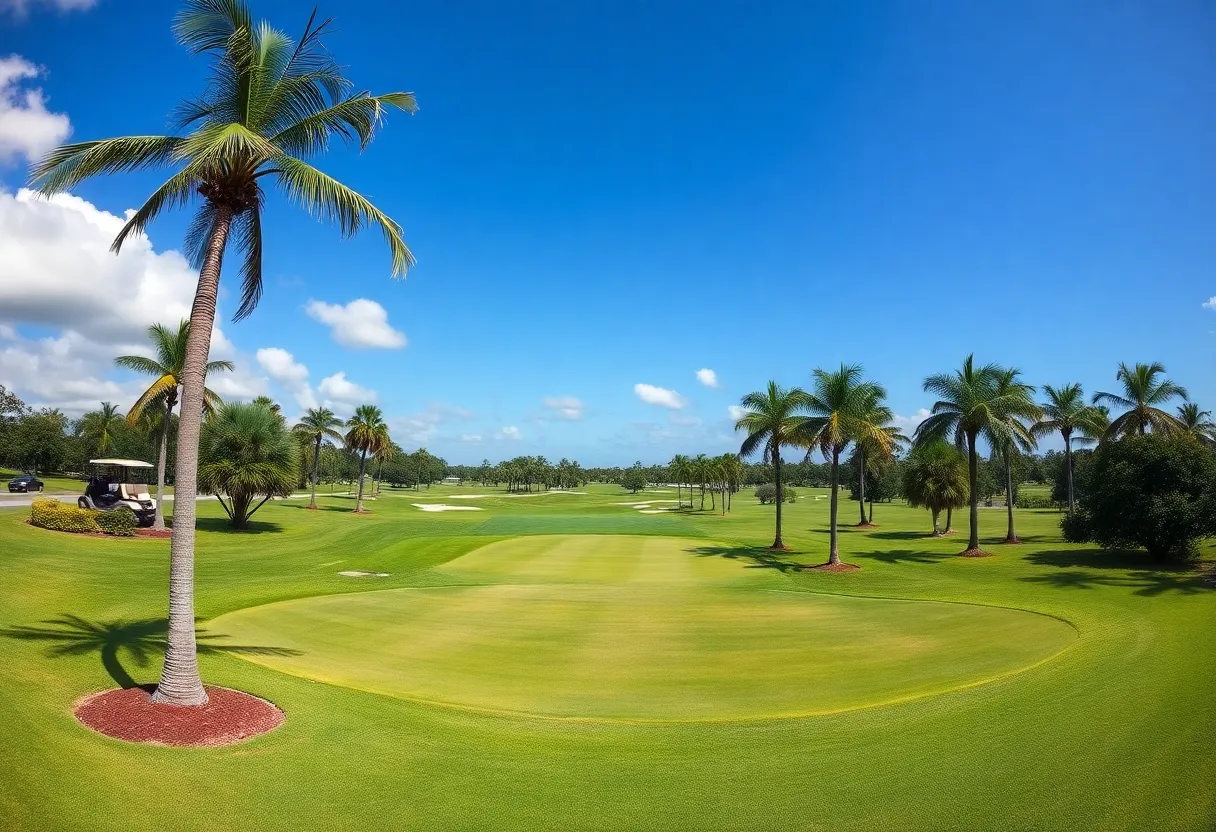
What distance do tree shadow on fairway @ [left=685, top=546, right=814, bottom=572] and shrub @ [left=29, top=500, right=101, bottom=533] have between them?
3137 centimetres

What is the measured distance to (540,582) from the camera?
2777 cm

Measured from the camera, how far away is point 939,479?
169 ft

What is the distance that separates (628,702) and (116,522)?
31.7 metres

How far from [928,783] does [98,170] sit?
48.7 ft

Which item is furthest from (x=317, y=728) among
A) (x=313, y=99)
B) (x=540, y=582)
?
A: (x=540, y=582)

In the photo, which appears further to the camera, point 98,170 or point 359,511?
point 359,511

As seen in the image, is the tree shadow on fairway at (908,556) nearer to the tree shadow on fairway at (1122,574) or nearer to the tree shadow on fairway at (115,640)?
the tree shadow on fairway at (1122,574)

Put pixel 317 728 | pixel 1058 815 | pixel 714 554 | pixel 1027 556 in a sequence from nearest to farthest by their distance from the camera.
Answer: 1. pixel 1058 815
2. pixel 317 728
3. pixel 1027 556
4. pixel 714 554

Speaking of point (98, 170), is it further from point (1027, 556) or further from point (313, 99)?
point (1027, 556)

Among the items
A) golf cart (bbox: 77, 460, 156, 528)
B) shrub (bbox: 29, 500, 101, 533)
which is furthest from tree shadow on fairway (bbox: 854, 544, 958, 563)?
golf cart (bbox: 77, 460, 156, 528)

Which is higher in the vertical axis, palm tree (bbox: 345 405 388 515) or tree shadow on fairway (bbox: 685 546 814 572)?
palm tree (bbox: 345 405 388 515)

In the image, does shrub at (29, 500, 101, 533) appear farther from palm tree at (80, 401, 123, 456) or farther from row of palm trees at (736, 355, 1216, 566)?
palm tree at (80, 401, 123, 456)

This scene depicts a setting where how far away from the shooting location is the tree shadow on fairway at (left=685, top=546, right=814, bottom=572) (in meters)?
33.7

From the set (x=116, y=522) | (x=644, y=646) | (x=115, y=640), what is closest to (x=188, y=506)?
(x=115, y=640)
